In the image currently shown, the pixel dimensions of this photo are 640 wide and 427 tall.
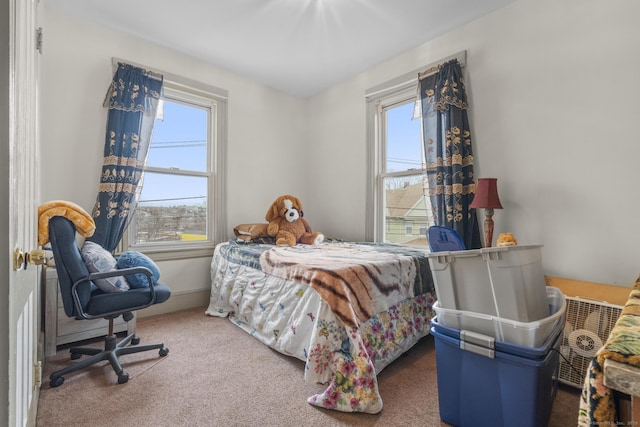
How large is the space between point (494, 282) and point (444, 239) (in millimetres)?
913

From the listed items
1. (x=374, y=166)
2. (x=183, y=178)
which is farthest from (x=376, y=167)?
(x=183, y=178)

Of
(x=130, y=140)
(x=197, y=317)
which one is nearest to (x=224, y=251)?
(x=197, y=317)

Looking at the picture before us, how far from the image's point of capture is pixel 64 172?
2510 millimetres

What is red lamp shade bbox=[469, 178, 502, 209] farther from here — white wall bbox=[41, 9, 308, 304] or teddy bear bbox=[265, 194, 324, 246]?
white wall bbox=[41, 9, 308, 304]

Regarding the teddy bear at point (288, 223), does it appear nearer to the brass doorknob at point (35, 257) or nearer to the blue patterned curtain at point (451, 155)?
the blue patterned curtain at point (451, 155)

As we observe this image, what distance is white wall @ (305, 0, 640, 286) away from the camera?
1875mm

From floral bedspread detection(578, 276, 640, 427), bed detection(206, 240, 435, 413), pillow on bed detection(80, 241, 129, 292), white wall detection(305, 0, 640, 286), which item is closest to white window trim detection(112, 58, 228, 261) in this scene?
bed detection(206, 240, 435, 413)

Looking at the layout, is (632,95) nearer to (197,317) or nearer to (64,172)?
(197,317)

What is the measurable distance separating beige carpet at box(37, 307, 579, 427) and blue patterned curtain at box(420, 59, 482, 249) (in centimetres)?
Answer: 106

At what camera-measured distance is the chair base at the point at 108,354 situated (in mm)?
1738

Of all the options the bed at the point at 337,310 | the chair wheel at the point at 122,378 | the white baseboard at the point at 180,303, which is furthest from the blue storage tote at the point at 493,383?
the white baseboard at the point at 180,303

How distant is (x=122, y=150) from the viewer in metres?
2.64

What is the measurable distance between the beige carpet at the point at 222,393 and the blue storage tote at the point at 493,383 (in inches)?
7.3

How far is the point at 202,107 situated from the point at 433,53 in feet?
8.14
